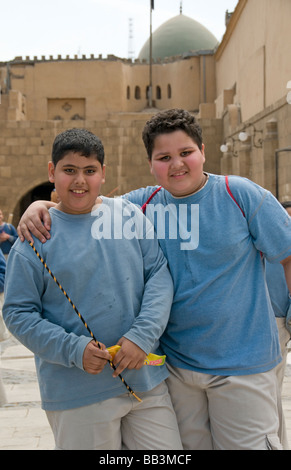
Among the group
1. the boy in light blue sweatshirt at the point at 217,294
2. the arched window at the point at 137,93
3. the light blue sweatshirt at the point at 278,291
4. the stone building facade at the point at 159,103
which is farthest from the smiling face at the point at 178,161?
the arched window at the point at 137,93

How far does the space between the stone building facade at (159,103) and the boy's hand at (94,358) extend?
8052mm

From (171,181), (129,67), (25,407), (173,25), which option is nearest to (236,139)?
(25,407)

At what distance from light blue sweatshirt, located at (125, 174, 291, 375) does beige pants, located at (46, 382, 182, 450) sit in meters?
0.21

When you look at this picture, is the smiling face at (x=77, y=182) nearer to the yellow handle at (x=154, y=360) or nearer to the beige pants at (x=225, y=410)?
the yellow handle at (x=154, y=360)

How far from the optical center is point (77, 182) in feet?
6.70

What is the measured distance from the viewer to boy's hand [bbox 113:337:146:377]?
1873mm

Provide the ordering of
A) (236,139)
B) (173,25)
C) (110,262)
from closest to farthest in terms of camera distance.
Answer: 1. (110,262)
2. (236,139)
3. (173,25)

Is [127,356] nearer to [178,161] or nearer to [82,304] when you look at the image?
[82,304]

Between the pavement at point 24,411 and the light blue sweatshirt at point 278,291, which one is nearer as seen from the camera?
the light blue sweatshirt at point 278,291

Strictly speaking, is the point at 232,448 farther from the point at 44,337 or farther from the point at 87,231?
the point at 87,231

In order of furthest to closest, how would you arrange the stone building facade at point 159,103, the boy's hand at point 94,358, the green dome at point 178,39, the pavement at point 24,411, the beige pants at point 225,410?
the green dome at point 178,39
the stone building facade at point 159,103
the pavement at point 24,411
the beige pants at point 225,410
the boy's hand at point 94,358

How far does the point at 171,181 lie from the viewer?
2.13 m

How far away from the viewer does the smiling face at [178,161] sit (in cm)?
211

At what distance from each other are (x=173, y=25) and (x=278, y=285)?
34149mm
